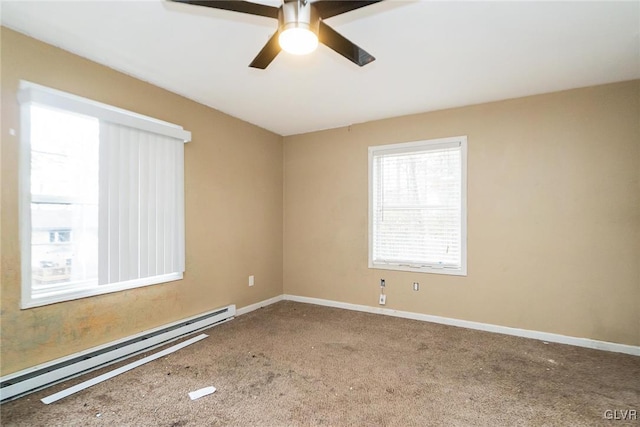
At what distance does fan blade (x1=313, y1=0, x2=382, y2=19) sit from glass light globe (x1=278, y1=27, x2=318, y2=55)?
0.11 meters

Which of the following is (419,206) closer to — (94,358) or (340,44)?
(340,44)

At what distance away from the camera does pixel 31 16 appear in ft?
6.53

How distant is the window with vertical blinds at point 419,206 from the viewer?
3568 millimetres

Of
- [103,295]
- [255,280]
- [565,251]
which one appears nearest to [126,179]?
[103,295]

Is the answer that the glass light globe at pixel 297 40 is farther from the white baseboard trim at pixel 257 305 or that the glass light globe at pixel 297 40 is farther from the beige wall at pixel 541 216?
the white baseboard trim at pixel 257 305

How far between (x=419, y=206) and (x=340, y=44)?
244 centimetres

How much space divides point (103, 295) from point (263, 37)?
7.90 ft

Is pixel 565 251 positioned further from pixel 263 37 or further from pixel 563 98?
pixel 263 37

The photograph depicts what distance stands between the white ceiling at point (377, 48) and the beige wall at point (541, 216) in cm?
29

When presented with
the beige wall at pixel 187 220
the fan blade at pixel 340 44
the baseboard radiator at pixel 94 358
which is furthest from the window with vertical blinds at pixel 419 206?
the baseboard radiator at pixel 94 358

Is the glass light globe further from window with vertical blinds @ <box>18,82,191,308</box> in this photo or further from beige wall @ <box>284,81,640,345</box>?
beige wall @ <box>284,81,640,345</box>

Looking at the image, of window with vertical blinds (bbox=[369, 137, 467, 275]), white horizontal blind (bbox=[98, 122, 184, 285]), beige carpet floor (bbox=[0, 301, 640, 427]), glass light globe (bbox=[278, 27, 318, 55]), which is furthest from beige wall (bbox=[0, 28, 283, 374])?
glass light globe (bbox=[278, 27, 318, 55])

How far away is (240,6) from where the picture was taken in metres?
1.54

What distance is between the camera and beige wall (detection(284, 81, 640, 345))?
2.86 m
